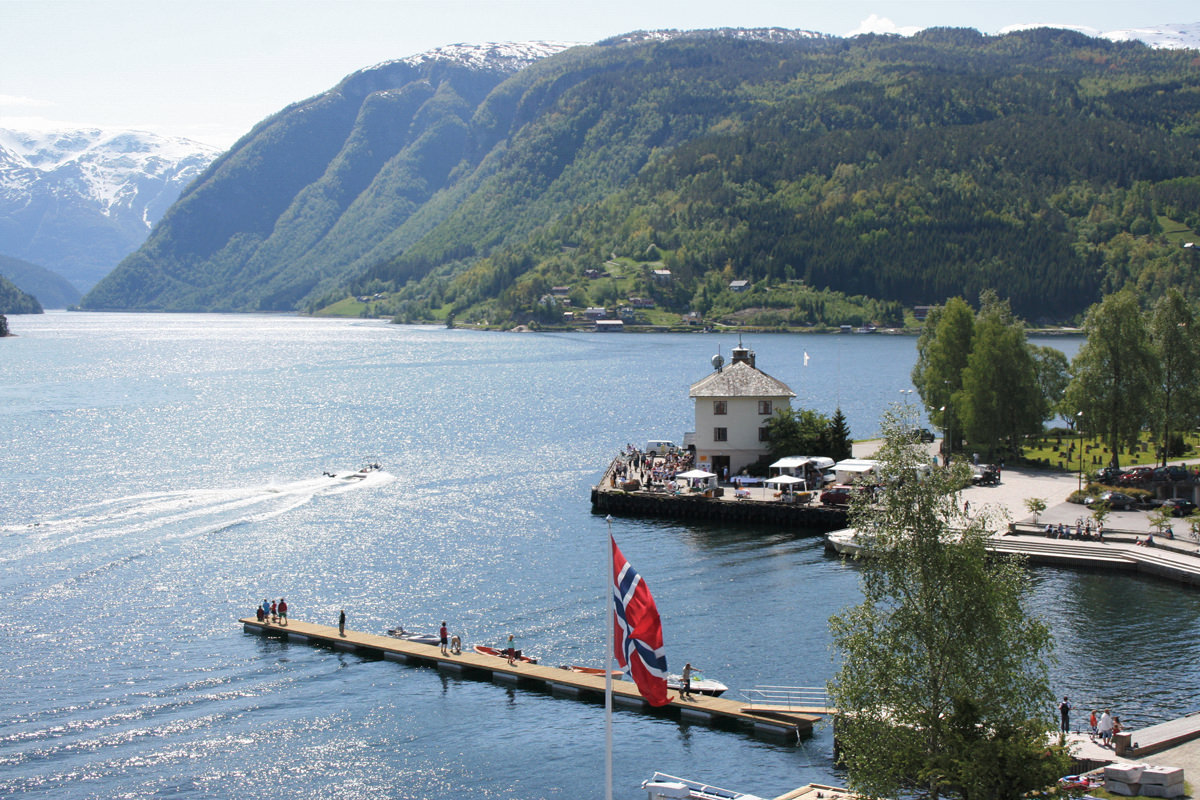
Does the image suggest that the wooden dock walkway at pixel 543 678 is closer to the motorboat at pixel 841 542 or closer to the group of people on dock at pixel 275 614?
the group of people on dock at pixel 275 614

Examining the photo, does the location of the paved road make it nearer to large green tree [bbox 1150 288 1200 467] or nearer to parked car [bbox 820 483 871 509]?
parked car [bbox 820 483 871 509]

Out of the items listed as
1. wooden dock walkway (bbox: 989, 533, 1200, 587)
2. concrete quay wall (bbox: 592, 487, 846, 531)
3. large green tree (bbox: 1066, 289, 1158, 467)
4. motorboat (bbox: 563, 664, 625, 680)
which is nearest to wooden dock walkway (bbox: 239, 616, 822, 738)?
motorboat (bbox: 563, 664, 625, 680)

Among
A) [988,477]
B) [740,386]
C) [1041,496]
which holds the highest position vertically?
[740,386]

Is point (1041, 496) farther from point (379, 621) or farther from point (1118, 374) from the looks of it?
point (379, 621)

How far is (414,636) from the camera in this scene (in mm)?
52062

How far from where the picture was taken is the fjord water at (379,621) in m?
39.1

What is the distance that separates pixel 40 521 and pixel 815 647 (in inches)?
2093

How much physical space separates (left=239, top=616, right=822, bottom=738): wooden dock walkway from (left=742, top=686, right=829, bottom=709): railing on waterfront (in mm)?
667

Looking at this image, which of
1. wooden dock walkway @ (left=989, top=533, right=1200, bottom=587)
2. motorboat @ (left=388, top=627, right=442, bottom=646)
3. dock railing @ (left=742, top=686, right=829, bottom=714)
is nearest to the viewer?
dock railing @ (left=742, top=686, right=829, bottom=714)

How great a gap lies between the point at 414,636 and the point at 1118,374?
57.5 meters

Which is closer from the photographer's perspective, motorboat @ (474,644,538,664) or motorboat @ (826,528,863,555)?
motorboat @ (474,644,538,664)

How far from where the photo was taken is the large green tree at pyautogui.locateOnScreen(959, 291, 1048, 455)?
9012cm

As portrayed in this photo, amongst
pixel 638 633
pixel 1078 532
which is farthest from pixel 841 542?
pixel 638 633

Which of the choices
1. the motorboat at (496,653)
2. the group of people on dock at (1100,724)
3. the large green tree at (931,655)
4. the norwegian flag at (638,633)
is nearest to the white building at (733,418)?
the motorboat at (496,653)
